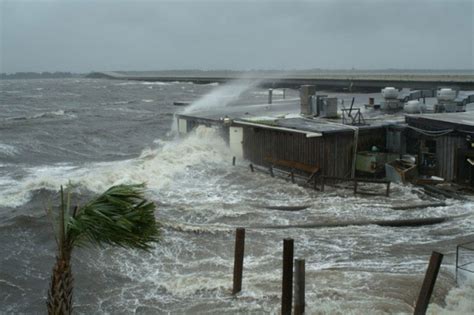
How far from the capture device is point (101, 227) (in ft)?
25.6

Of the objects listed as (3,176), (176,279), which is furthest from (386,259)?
(3,176)

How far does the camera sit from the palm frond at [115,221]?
308 inches

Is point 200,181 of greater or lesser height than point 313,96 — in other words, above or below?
below

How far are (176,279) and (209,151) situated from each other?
71.3 feet

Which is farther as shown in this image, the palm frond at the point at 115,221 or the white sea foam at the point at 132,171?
the white sea foam at the point at 132,171

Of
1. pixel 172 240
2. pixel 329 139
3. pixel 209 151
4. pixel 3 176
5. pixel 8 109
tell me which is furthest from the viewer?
pixel 8 109

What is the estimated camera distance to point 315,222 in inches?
846

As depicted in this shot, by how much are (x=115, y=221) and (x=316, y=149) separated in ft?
69.7

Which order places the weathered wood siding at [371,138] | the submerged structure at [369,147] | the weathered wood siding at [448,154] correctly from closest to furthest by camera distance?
1. the weathered wood siding at [448,154]
2. the submerged structure at [369,147]
3. the weathered wood siding at [371,138]

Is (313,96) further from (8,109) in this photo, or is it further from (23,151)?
(8,109)

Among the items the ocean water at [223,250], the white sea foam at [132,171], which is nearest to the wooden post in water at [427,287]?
the ocean water at [223,250]

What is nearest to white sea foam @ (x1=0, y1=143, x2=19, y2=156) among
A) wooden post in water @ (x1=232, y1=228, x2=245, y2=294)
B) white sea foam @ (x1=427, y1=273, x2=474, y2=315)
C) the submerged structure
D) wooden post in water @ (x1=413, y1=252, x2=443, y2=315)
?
the submerged structure

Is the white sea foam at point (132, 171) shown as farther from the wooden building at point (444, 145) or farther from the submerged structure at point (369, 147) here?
the wooden building at point (444, 145)

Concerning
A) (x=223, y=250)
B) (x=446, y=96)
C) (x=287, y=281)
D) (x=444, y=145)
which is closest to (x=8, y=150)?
(x=223, y=250)
